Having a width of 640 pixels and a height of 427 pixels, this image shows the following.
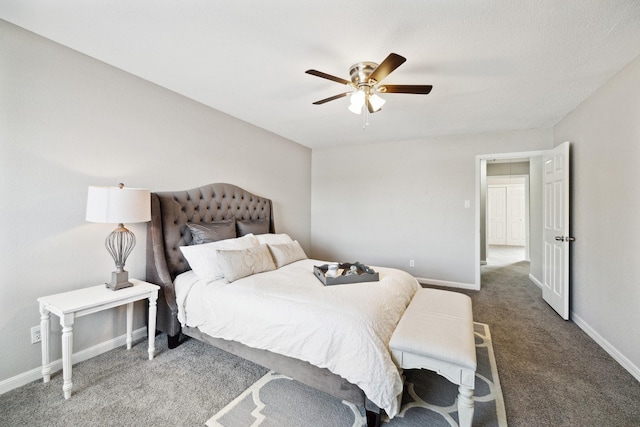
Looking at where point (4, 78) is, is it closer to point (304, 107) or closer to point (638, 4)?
point (304, 107)

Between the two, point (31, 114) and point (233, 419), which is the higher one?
point (31, 114)

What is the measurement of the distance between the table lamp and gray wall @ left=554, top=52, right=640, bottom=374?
12.7ft

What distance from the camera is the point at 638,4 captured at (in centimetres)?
158

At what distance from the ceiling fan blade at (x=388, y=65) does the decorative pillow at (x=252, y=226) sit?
7.39ft

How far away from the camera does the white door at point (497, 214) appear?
29.1 feet

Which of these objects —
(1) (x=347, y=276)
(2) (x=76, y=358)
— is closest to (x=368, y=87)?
(1) (x=347, y=276)

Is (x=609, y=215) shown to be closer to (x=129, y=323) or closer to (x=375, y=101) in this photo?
(x=375, y=101)

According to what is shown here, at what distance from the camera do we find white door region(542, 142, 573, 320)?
309cm

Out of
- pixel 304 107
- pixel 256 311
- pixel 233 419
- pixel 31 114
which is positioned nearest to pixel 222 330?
pixel 256 311

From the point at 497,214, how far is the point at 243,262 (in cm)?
916

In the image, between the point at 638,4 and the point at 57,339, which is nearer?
the point at 638,4

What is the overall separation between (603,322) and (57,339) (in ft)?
15.3

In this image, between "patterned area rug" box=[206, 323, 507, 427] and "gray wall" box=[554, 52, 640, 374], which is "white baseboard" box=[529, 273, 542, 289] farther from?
"patterned area rug" box=[206, 323, 507, 427]

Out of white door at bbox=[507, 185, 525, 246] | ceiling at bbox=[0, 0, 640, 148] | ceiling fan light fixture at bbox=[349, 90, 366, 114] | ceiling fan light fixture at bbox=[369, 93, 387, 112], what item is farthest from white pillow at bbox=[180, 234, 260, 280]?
white door at bbox=[507, 185, 525, 246]
